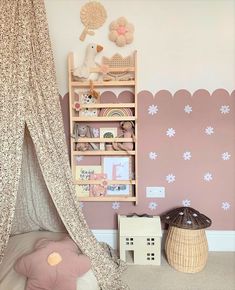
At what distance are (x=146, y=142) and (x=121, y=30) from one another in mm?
992

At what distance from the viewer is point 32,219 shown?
248 centimetres

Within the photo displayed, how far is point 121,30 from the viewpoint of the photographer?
2.53 meters

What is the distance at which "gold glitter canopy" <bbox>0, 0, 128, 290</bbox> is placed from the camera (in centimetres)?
183

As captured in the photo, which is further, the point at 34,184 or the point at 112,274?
the point at 34,184

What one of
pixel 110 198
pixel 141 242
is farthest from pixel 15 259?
pixel 141 242

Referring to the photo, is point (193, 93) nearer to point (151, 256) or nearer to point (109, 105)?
point (109, 105)

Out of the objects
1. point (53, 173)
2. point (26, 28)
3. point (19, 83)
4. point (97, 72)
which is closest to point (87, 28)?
point (97, 72)

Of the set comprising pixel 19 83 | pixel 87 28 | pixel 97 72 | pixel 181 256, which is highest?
pixel 87 28

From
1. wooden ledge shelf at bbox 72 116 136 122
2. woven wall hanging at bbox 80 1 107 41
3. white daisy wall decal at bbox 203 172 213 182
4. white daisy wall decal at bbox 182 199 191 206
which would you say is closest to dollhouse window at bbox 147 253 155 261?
white daisy wall decal at bbox 182 199 191 206

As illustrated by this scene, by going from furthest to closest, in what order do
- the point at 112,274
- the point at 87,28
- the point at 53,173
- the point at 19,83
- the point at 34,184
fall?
1. the point at 87,28
2. the point at 34,184
3. the point at 112,274
4. the point at 53,173
5. the point at 19,83

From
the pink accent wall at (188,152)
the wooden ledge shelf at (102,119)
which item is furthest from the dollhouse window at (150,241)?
the wooden ledge shelf at (102,119)

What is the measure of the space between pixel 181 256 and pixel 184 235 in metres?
0.17

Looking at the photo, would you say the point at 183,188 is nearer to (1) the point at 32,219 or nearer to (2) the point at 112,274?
(2) the point at 112,274

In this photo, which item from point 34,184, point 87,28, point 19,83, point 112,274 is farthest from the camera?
point 87,28
